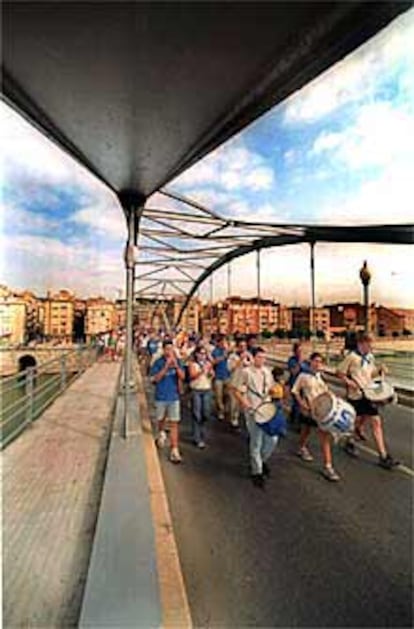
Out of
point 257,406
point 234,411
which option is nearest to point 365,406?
point 257,406

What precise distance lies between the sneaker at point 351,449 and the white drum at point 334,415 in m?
1.39

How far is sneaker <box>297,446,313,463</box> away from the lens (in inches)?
236

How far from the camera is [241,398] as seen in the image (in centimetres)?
554

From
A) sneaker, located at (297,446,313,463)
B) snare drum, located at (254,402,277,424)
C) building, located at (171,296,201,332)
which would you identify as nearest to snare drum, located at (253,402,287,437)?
snare drum, located at (254,402,277,424)

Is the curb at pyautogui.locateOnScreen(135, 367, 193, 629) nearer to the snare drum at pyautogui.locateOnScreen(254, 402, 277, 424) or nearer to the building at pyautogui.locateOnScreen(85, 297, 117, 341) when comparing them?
the snare drum at pyautogui.locateOnScreen(254, 402, 277, 424)

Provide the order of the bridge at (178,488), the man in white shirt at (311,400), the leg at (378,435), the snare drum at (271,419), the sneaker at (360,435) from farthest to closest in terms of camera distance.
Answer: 1. the sneaker at (360,435)
2. the leg at (378,435)
3. the man in white shirt at (311,400)
4. the snare drum at (271,419)
5. the bridge at (178,488)

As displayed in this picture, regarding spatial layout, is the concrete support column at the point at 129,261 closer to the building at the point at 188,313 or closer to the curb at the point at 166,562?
the curb at the point at 166,562

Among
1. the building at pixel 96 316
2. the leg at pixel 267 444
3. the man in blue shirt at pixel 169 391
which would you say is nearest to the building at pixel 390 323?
the man in blue shirt at pixel 169 391

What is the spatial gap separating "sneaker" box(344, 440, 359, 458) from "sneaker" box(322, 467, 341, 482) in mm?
1006

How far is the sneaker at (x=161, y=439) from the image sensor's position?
6.66 meters

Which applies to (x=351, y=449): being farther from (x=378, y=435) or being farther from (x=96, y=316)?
(x=96, y=316)

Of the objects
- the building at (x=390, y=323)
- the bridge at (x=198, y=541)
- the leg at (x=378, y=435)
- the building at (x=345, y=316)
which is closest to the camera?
the bridge at (x=198, y=541)

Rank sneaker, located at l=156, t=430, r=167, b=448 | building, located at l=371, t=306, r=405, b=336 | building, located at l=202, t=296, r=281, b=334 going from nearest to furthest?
sneaker, located at l=156, t=430, r=167, b=448
building, located at l=371, t=306, r=405, b=336
building, located at l=202, t=296, r=281, b=334

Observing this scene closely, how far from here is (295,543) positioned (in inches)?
140
